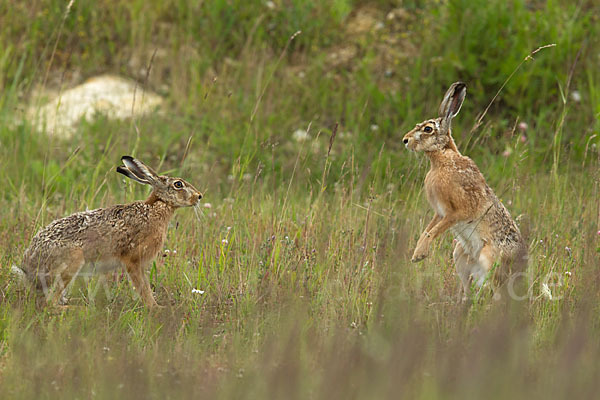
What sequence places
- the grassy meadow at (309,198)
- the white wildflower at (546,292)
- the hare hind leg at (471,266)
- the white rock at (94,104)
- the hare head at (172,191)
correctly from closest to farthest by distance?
the grassy meadow at (309,198) < the white wildflower at (546,292) < the hare hind leg at (471,266) < the hare head at (172,191) < the white rock at (94,104)

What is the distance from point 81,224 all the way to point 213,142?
11.6ft

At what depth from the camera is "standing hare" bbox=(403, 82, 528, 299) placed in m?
6.01

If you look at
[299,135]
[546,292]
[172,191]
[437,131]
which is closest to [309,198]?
[172,191]

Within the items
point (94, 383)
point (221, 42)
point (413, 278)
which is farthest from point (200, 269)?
point (221, 42)

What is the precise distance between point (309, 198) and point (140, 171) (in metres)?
1.60

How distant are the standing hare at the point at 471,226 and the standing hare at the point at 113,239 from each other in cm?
→ 176

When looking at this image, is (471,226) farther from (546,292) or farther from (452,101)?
(452,101)

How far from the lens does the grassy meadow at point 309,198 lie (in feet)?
13.8

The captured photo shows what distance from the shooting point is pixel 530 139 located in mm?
9109

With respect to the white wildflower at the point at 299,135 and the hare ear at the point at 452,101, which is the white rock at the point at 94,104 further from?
the hare ear at the point at 452,101

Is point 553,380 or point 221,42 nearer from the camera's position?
point 553,380

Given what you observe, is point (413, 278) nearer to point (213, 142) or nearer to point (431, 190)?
point (431, 190)

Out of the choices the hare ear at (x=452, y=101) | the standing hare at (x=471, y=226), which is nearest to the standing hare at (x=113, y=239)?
the standing hare at (x=471, y=226)

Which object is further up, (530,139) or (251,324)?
(530,139)
